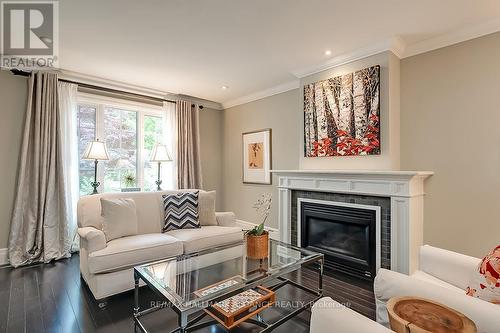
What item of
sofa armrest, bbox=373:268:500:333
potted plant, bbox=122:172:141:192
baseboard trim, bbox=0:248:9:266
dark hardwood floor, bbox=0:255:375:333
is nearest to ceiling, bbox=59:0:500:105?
potted plant, bbox=122:172:141:192

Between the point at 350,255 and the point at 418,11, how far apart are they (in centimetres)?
249

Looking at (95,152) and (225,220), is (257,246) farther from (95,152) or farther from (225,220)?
(95,152)

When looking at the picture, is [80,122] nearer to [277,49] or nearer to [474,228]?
[277,49]

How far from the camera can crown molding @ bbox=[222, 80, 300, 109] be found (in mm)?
3987

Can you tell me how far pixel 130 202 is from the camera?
286cm

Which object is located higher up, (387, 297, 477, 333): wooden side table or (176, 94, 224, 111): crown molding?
(176, 94, 224, 111): crown molding

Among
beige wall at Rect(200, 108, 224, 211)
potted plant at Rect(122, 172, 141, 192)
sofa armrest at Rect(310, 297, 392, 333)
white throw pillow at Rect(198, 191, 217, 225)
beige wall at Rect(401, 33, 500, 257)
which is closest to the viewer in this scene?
sofa armrest at Rect(310, 297, 392, 333)

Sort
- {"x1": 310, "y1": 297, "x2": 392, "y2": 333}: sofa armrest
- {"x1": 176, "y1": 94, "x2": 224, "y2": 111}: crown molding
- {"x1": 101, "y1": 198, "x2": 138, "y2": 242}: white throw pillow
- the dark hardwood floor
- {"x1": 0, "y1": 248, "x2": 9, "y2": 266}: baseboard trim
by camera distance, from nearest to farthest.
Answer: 1. {"x1": 310, "y1": 297, "x2": 392, "y2": 333}: sofa armrest
2. the dark hardwood floor
3. {"x1": 101, "y1": 198, "x2": 138, "y2": 242}: white throw pillow
4. {"x1": 0, "y1": 248, "x2": 9, "y2": 266}: baseboard trim
5. {"x1": 176, "y1": 94, "x2": 224, "y2": 111}: crown molding

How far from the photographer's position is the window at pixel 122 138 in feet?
12.7

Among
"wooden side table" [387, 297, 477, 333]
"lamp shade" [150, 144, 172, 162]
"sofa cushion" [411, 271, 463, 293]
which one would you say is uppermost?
"lamp shade" [150, 144, 172, 162]

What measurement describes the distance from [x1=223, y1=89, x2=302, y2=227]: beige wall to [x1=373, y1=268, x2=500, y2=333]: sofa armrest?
245 centimetres

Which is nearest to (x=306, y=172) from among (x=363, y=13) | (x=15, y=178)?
(x=363, y=13)

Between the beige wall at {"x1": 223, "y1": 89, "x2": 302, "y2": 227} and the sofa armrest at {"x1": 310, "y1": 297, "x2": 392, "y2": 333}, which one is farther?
the beige wall at {"x1": 223, "y1": 89, "x2": 302, "y2": 227}

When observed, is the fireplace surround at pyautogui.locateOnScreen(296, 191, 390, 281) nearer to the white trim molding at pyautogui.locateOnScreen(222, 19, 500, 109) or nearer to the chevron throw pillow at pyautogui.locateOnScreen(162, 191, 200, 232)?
the chevron throw pillow at pyautogui.locateOnScreen(162, 191, 200, 232)
